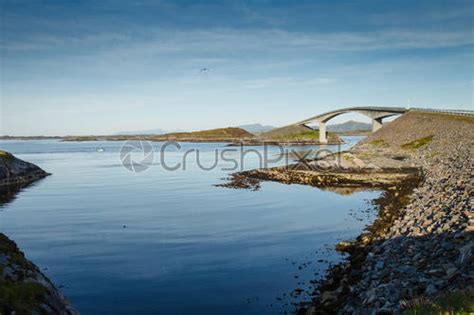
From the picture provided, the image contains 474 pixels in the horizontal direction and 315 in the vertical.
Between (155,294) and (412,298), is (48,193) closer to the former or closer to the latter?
(155,294)

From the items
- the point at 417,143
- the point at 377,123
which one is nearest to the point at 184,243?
the point at 417,143

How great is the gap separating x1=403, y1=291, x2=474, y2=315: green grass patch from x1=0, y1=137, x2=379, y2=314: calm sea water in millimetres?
6276

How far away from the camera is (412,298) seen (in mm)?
10078

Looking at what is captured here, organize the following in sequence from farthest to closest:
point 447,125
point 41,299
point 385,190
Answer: point 447,125
point 385,190
point 41,299

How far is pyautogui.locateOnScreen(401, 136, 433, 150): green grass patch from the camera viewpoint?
230ft

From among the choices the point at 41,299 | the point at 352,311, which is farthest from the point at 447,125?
the point at 41,299

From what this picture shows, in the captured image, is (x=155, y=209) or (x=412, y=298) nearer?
(x=412, y=298)

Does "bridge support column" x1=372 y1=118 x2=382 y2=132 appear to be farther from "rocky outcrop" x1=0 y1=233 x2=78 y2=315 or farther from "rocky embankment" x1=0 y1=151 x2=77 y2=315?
"rocky outcrop" x1=0 y1=233 x2=78 y2=315

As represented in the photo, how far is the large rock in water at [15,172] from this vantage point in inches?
2013

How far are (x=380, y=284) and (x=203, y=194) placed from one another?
1156 inches

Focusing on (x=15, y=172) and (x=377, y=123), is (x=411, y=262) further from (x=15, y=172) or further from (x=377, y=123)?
(x=377, y=123)

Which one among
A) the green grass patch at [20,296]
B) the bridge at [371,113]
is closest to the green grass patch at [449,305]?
the green grass patch at [20,296]

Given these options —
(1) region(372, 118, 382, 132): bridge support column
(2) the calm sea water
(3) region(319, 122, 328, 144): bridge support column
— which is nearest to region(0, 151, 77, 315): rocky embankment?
(2) the calm sea water

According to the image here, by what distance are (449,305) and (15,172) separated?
57.5m
